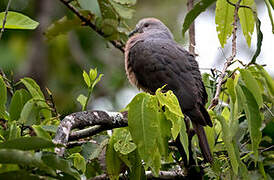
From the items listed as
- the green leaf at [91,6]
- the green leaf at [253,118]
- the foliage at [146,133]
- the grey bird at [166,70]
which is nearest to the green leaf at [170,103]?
the foliage at [146,133]

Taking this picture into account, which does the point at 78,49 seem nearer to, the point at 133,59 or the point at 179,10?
the point at 179,10

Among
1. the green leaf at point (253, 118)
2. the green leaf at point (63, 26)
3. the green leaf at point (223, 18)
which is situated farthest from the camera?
the green leaf at point (63, 26)

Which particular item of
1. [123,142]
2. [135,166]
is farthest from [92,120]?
[135,166]

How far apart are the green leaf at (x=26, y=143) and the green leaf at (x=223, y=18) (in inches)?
58.8

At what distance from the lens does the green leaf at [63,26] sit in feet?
12.0

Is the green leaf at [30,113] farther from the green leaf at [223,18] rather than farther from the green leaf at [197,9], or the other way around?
the green leaf at [223,18]

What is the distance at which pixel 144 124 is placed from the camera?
1.88 m

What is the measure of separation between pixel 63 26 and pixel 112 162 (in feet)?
5.88

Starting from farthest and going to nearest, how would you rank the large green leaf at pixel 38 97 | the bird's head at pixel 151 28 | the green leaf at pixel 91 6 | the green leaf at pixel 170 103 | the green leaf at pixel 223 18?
1. the bird's head at pixel 151 28
2. the green leaf at pixel 91 6
3. the green leaf at pixel 223 18
4. the large green leaf at pixel 38 97
5. the green leaf at pixel 170 103

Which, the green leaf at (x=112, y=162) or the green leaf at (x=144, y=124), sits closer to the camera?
the green leaf at (x=144, y=124)

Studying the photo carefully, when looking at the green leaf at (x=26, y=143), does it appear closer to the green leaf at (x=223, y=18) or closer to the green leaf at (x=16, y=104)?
the green leaf at (x=16, y=104)

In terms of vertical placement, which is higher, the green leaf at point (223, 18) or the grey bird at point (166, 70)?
the green leaf at point (223, 18)

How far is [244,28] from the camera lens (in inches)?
104

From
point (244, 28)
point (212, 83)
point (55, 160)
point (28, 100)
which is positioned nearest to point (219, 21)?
point (244, 28)
